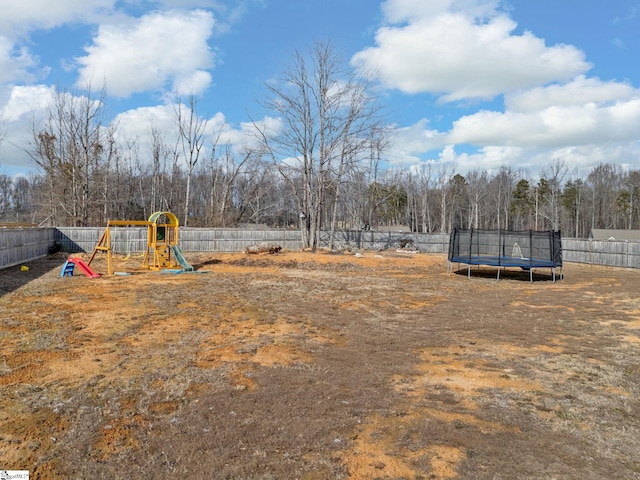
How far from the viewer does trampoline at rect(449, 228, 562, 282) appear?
49.2ft

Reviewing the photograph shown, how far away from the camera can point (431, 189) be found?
59812 mm

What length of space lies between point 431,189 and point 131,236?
4609cm

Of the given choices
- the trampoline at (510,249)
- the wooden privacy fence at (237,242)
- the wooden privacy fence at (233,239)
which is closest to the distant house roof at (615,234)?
the wooden privacy fence at (237,242)

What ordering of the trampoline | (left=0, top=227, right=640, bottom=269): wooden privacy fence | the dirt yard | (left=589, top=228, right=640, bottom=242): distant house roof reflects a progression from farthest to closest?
1. (left=589, top=228, right=640, bottom=242): distant house roof
2. (left=0, top=227, right=640, bottom=269): wooden privacy fence
3. the trampoline
4. the dirt yard

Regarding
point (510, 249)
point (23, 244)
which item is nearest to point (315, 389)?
point (23, 244)

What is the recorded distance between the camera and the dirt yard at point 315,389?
2973 mm

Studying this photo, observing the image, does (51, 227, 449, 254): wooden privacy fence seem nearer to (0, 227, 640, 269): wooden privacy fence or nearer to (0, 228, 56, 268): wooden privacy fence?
(0, 227, 640, 269): wooden privacy fence

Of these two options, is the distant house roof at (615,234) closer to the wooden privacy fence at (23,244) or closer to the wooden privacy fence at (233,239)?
the wooden privacy fence at (233,239)

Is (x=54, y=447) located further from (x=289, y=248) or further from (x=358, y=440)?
(x=289, y=248)

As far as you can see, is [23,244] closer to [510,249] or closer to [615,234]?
[510,249]

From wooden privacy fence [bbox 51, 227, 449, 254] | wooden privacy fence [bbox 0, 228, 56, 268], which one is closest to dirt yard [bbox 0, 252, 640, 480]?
wooden privacy fence [bbox 0, 228, 56, 268]

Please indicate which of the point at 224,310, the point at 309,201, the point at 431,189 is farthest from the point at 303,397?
the point at 431,189

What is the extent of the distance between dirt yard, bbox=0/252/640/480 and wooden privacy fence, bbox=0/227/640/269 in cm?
988

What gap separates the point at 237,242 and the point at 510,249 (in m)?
14.6
